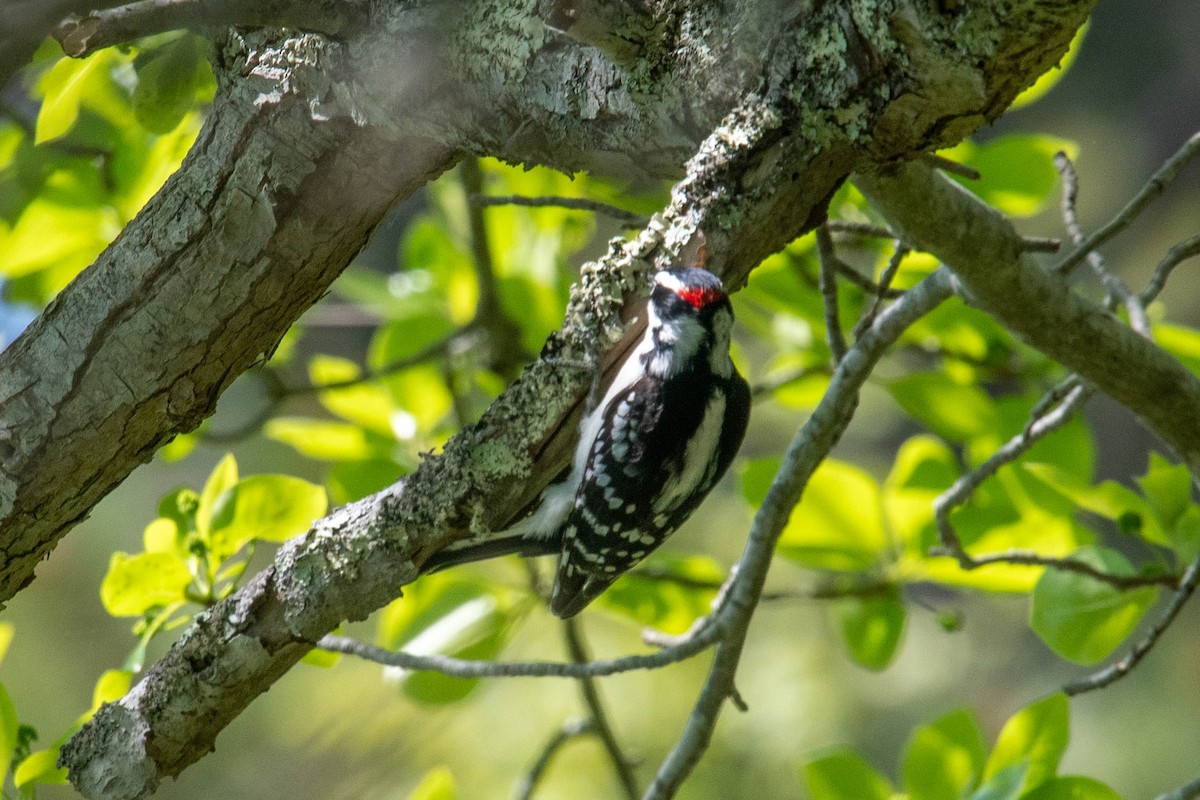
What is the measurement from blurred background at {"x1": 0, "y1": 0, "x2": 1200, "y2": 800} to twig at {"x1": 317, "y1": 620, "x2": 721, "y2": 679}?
1458 mm

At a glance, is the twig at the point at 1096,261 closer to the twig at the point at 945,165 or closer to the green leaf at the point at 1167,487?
the green leaf at the point at 1167,487

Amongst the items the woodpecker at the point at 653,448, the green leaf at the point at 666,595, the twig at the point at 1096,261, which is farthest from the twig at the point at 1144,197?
the green leaf at the point at 666,595

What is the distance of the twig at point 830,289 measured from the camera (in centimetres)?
192

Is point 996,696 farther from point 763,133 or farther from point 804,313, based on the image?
point 763,133

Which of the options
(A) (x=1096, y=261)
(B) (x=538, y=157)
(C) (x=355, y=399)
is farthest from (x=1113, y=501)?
(C) (x=355, y=399)

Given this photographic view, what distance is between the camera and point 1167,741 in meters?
4.71

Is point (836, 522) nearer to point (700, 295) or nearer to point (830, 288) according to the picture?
point (830, 288)

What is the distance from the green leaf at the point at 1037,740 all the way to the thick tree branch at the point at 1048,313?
58 centimetres

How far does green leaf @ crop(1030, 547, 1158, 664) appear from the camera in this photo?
197 centimetres

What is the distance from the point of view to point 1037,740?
1.82 meters

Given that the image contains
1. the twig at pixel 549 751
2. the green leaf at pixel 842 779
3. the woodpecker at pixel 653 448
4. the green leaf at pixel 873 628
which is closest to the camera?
the green leaf at pixel 842 779

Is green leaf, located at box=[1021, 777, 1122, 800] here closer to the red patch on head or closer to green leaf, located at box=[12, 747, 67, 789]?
the red patch on head

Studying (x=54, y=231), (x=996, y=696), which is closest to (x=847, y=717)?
(x=996, y=696)

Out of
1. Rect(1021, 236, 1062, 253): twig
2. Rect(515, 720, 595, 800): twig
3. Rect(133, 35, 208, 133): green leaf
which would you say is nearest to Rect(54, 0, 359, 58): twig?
Rect(133, 35, 208, 133): green leaf
